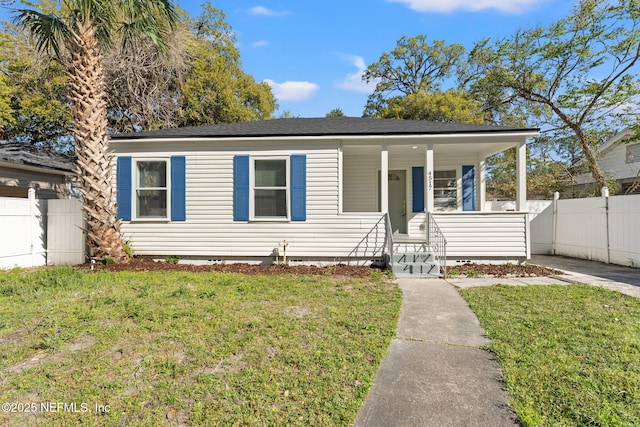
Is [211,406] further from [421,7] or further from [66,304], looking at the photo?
[421,7]

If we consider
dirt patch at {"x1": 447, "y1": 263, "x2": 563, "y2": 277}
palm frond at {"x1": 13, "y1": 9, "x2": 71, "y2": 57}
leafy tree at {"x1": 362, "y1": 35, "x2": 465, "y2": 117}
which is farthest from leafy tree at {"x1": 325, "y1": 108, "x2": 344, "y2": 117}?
dirt patch at {"x1": 447, "y1": 263, "x2": 563, "y2": 277}

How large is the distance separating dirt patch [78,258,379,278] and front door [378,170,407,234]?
2662 millimetres

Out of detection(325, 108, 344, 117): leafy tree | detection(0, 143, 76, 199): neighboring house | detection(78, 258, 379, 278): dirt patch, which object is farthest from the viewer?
detection(325, 108, 344, 117): leafy tree

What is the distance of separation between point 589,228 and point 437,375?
869cm

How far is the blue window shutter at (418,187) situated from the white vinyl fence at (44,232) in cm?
886

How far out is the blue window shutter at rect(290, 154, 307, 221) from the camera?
A: 7.55 metres

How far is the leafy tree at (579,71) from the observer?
40.9ft

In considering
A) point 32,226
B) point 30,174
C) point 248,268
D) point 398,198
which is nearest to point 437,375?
point 248,268

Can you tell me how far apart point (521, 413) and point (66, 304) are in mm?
5510

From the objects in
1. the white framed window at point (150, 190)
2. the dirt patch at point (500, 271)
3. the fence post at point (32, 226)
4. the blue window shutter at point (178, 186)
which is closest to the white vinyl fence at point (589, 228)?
the dirt patch at point (500, 271)

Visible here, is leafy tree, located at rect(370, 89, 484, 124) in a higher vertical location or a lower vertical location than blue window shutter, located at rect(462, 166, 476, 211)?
higher

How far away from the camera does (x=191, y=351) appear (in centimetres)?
309

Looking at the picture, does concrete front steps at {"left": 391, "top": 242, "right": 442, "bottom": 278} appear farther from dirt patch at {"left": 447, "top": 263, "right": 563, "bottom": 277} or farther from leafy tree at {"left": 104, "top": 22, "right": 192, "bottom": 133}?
leafy tree at {"left": 104, "top": 22, "right": 192, "bottom": 133}

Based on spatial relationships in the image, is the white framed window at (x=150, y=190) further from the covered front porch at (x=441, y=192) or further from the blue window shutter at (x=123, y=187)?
the covered front porch at (x=441, y=192)
